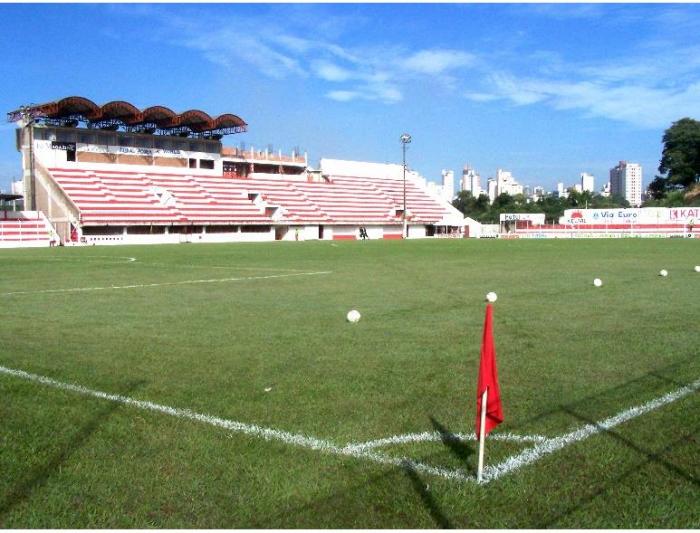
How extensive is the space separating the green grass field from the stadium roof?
221 ft

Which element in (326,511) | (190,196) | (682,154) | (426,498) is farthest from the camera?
(682,154)

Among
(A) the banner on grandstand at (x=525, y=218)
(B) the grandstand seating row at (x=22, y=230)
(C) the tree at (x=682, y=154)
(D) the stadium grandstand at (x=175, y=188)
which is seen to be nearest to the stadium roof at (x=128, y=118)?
(D) the stadium grandstand at (x=175, y=188)

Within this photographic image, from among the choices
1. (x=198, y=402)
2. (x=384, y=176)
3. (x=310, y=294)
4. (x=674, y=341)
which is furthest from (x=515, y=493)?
(x=384, y=176)

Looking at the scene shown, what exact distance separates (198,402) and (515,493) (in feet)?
10.6

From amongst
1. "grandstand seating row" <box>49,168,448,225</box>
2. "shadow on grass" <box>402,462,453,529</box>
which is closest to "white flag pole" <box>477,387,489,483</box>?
"shadow on grass" <box>402,462,453,529</box>

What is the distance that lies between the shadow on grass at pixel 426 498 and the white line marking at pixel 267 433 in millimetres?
62

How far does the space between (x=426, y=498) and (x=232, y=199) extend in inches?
3066

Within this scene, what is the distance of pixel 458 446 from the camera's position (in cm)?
511

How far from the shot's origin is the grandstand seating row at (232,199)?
222 feet

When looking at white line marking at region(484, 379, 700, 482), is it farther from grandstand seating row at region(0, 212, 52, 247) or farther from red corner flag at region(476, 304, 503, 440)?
grandstand seating row at region(0, 212, 52, 247)

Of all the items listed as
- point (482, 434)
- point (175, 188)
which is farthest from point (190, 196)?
point (482, 434)

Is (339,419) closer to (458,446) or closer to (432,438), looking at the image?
(432,438)

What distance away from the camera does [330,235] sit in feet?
282

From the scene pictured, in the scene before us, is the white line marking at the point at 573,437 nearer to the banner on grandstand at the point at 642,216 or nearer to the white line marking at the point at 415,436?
the white line marking at the point at 415,436
